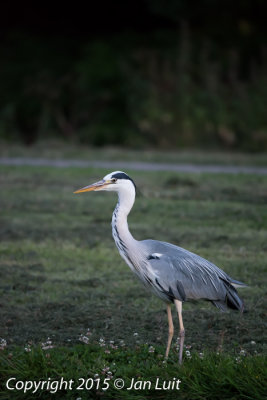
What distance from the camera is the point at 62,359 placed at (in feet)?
17.1

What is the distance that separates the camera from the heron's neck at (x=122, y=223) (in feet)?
18.5

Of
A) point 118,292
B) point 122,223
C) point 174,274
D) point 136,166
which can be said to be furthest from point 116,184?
point 136,166

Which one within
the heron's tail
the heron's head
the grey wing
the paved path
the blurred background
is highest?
the blurred background

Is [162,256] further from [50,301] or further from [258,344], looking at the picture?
[50,301]

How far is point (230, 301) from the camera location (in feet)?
18.5

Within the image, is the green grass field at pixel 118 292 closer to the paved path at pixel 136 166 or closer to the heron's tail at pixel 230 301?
the heron's tail at pixel 230 301

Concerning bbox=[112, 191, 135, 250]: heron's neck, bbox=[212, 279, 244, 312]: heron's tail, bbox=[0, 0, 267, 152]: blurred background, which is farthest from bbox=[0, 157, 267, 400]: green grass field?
bbox=[0, 0, 267, 152]: blurred background

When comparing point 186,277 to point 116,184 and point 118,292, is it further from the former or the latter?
point 118,292

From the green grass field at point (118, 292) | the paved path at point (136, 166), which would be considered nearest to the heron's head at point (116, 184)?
the green grass field at point (118, 292)

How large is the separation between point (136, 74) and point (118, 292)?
16792mm

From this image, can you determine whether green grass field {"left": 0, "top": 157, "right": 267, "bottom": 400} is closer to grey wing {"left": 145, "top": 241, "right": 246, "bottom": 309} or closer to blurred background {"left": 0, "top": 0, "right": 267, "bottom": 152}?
grey wing {"left": 145, "top": 241, "right": 246, "bottom": 309}

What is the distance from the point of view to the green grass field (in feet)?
16.4

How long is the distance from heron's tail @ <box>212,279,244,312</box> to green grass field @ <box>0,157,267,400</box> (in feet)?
1.00

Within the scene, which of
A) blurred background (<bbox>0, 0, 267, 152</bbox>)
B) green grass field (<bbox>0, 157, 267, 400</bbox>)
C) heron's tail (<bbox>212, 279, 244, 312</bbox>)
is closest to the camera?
green grass field (<bbox>0, 157, 267, 400</bbox>)
